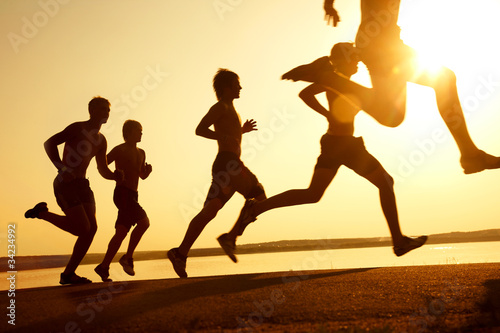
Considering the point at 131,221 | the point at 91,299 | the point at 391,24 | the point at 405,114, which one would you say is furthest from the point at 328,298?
the point at 131,221

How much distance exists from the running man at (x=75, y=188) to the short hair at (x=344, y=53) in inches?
137

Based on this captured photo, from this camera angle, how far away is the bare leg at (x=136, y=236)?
836 cm

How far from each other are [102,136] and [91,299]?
126 inches

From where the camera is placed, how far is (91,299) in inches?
207

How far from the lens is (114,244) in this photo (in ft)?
26.9

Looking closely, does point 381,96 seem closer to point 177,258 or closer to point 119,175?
point 177,258

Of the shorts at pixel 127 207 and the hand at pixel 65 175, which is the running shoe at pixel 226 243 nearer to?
the hand at pixel 65 175

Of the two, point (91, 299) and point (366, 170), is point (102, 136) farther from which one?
point (366, 170)

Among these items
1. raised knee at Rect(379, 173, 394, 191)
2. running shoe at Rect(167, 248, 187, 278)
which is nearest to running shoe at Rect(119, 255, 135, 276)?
running shoe at Rect(167, 248, 187, 278)

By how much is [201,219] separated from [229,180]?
0.59 m

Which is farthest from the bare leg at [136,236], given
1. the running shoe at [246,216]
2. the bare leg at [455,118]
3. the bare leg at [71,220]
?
the bare leg at [455,118]

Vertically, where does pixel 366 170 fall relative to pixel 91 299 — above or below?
above

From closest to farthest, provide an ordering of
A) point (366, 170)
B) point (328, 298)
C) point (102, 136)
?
point (328, 298) < point (366, 170) < point (102, 136)

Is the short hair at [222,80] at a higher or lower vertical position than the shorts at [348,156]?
higher
